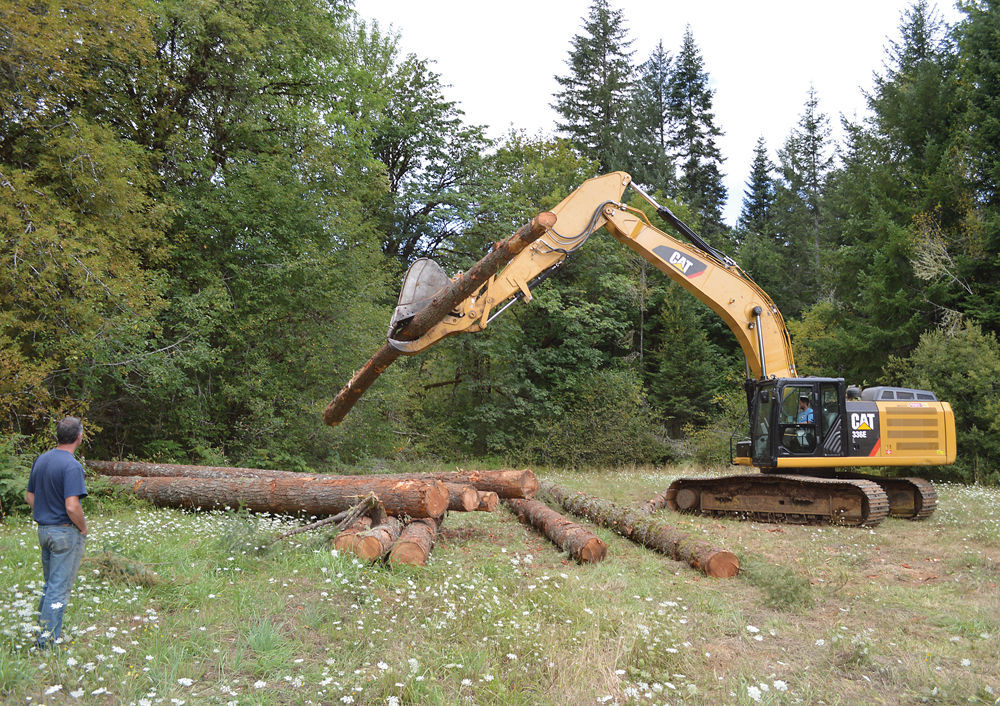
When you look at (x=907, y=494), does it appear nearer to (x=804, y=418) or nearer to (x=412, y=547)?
(x=804, y=418)

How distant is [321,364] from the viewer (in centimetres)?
1459

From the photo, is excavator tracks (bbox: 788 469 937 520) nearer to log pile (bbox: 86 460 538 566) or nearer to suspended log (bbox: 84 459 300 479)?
log pile (bbox: 86 460 538 566)

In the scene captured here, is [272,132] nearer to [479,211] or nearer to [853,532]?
[479,211]

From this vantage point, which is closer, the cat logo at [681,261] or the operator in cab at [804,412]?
the operator in cab at [804,412]

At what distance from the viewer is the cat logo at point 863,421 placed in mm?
10523

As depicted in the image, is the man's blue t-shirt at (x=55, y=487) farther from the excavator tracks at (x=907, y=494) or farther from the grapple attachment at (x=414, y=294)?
the excavator tracks at (x=907, y=494)

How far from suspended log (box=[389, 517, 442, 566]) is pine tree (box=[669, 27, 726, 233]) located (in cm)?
2983

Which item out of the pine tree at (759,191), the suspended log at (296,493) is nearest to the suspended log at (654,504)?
the suspended log at (296,493)

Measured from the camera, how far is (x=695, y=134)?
34656 millimetres

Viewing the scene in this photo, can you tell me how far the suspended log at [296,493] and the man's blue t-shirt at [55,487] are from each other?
386 cm

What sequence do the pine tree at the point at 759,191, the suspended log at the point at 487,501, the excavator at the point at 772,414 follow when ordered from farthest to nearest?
1. the pine tree at the point at 759,191
2. the excavator at the point at 772,414
3. the suspended log at the point at 487,501

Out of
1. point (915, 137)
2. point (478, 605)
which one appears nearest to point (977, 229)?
point (915, 137)

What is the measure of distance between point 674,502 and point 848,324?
14.8 metres

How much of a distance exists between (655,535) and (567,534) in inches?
43.2
